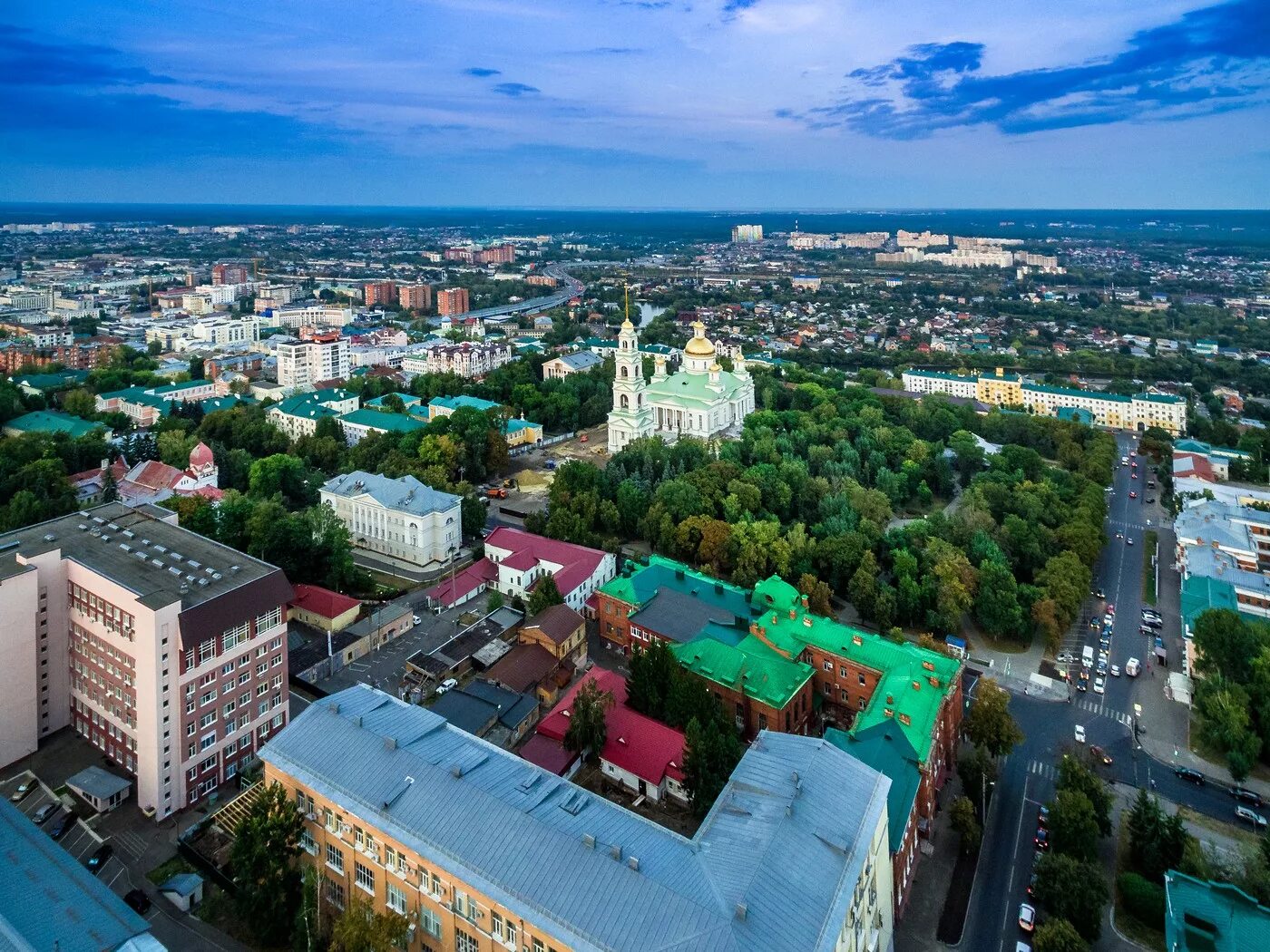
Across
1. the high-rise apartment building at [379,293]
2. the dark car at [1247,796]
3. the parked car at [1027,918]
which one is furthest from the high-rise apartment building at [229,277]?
the dark car at [1247,796]

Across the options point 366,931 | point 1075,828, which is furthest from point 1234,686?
point 366,931

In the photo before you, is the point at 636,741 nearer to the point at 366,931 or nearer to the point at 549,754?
the point at 549,754

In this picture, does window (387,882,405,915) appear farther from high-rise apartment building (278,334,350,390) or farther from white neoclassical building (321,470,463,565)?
high-rise apartment building (278,334,350,390)

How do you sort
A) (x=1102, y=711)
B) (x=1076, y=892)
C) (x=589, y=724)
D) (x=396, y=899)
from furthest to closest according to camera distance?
(x=1102, y=711) → (x=589, y=724) → (x=1076, y=892) → (x=396, y=899)

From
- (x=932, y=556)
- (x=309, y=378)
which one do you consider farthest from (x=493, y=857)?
(x=309, y=378)

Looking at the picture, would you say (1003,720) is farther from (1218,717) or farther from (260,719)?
(260,719)
